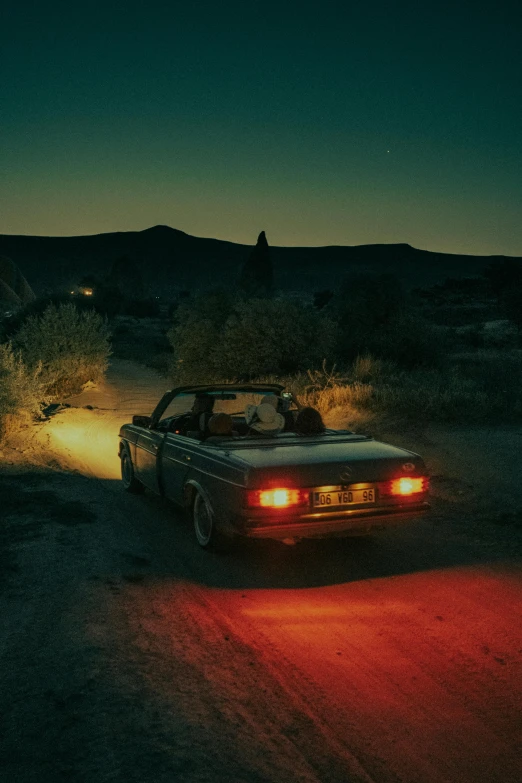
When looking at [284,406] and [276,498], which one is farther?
[284,406]

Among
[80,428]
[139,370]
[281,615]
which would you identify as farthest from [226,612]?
[139,370]

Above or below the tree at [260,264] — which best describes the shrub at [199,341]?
below

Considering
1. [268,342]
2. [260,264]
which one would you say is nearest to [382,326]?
[268,342]

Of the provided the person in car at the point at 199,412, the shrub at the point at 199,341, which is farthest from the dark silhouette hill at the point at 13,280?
the person in car at the point at 199,412

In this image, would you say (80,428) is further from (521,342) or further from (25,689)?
(521,342)

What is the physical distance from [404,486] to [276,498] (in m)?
1.17

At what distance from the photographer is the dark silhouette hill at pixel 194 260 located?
147750 millimetres

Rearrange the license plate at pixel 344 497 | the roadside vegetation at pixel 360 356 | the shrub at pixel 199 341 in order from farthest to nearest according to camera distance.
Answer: the shrub at pixel 199 341, the roadside vegetation at pixel 360 356, the license plate at pixel 344 497

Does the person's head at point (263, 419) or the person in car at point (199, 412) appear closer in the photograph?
the person's head at point (263, 419)

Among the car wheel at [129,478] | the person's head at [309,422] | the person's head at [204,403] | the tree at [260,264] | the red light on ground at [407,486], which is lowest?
the car wheel at [129,478]

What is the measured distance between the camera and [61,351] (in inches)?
936

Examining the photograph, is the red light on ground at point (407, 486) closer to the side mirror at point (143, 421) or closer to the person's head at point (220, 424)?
the person's head at point (220, 424)

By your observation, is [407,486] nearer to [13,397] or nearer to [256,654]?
[256,654]

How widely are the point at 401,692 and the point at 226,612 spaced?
1.55 m
